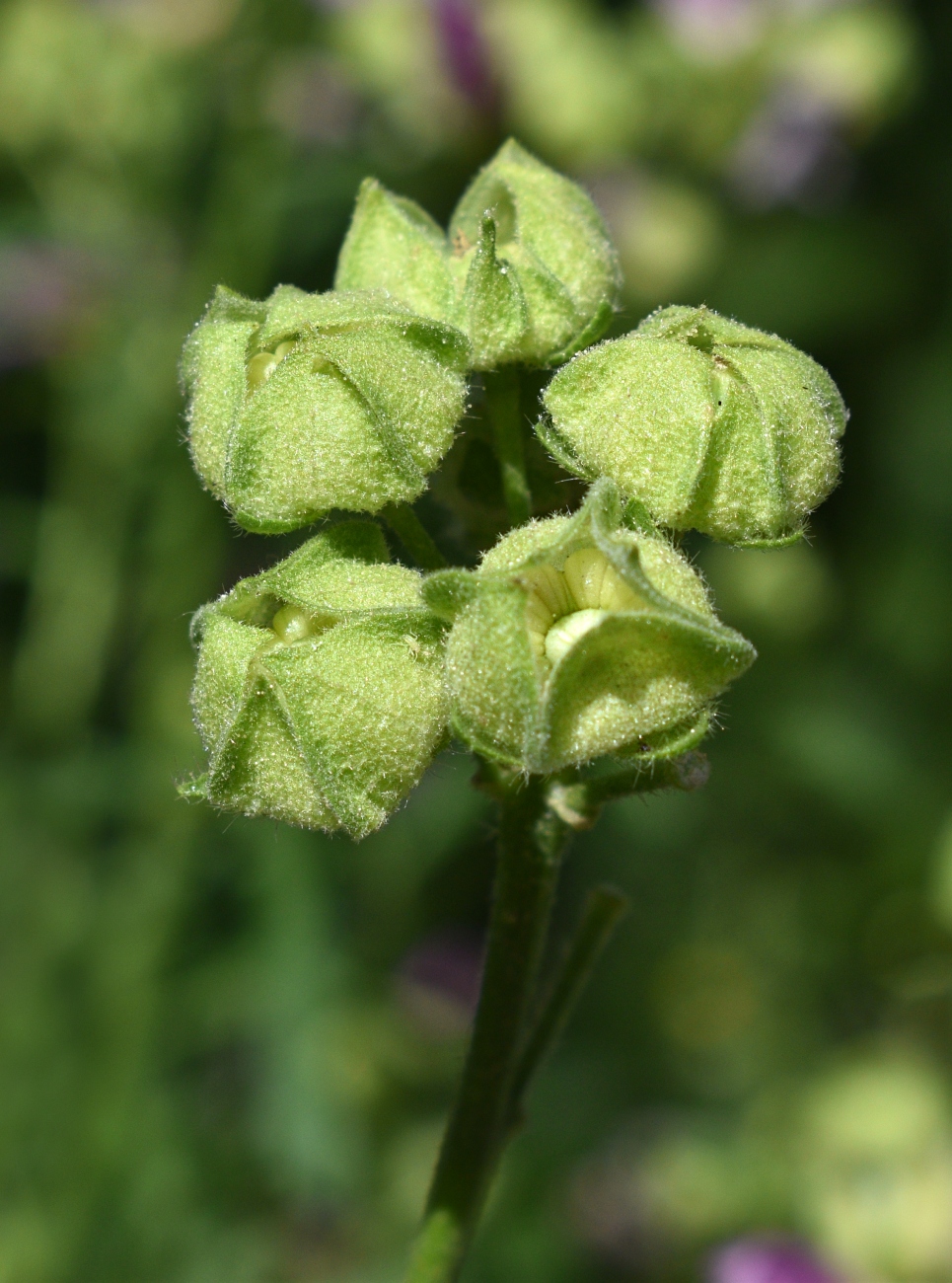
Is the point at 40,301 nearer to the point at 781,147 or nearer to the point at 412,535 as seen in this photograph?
the point at 781,147

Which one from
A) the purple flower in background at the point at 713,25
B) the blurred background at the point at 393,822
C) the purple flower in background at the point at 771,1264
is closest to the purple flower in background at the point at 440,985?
the blurred background at the point at 393,822

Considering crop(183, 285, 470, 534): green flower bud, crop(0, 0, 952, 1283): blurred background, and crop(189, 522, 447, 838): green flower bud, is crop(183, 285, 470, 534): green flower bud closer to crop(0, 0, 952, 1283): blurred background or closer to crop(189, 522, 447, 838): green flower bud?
crop(189, 522, 447, 838): green flower bud

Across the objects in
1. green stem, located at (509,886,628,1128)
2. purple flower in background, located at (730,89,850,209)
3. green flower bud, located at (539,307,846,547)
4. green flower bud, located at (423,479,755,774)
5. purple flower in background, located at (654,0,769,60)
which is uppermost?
green flower bud, located at (539,307,846,547)

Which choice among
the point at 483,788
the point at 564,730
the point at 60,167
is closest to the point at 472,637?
the point at 564,730

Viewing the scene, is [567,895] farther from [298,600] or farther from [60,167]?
[298,600]

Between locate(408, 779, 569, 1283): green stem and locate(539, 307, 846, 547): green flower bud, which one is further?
locate(408, 779, 569, 1283): green stem

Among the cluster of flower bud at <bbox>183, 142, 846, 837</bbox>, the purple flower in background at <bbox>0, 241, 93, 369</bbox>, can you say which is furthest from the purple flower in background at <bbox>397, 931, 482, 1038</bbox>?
the cluster of flower bud at <bbox>183, 142, 846, 837</bbox>

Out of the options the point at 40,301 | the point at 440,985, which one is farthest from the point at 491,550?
the point at 40,301

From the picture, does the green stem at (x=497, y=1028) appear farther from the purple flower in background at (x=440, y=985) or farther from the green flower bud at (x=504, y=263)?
the purple flower in background at (x=440, y=985)

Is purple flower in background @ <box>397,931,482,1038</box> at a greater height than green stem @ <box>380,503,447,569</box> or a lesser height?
lesser
